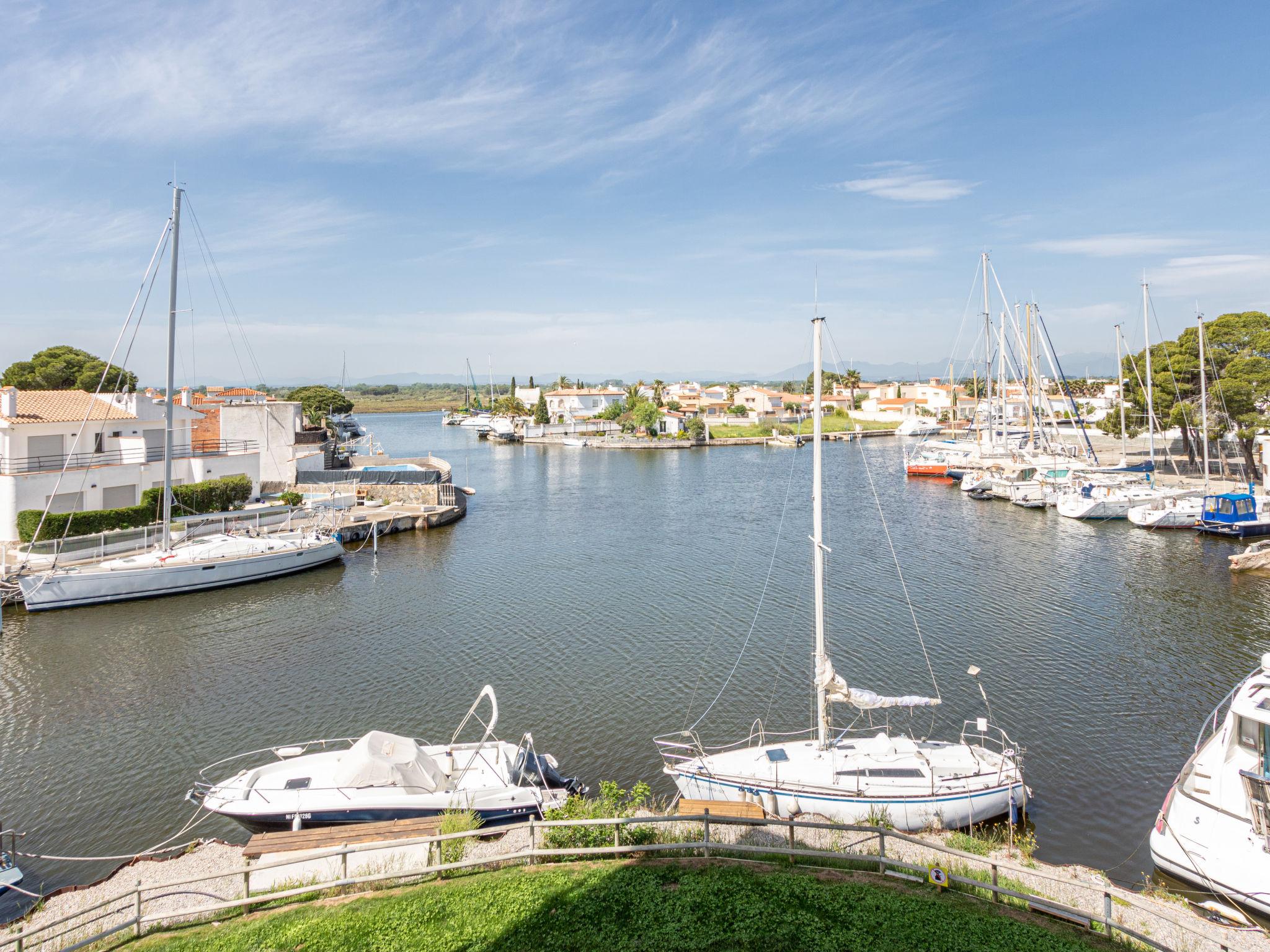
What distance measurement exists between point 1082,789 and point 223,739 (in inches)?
734

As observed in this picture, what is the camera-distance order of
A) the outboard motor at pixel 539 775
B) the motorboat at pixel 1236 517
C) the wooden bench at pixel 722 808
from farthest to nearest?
the motorboat at pixel 1236 517
the outboard motor at pixel 539 775
the wooden bench at pixel 722 808

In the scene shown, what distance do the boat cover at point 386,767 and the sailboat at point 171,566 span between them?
19.3 meters

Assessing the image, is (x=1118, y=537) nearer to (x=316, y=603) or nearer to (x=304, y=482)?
(x=316, y=603)

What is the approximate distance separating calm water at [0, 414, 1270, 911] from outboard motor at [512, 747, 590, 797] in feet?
4.07

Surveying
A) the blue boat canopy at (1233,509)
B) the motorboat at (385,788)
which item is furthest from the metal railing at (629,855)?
the blue boat canopy at (1233,509)

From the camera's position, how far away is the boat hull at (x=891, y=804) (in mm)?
12539

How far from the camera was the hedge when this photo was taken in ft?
92.8

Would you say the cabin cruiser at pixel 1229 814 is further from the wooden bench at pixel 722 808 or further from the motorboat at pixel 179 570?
the motorboat at pixel 179 570

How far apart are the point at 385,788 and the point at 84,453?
2834 cm

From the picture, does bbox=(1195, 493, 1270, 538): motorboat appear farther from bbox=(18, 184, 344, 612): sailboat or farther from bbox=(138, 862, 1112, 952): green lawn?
bbox=(18, 184, 344, 612): sailboat

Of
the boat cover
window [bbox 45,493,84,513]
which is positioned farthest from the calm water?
window [bbox 45,493,84,513]

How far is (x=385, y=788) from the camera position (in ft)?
41.5

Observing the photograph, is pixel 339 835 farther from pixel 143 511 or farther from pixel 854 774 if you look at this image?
pixel 143 511

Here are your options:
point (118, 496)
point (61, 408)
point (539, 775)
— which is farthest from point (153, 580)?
point (539, 775)
